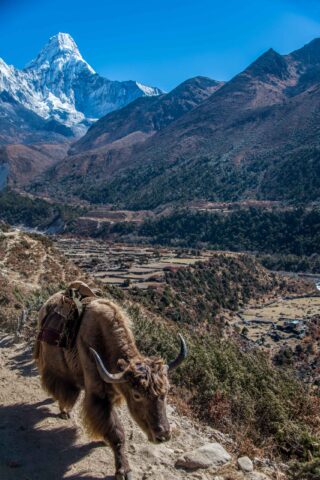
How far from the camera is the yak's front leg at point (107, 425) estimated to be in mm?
5352

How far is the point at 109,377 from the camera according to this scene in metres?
5.07

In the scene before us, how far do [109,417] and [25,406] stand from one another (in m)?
2.30

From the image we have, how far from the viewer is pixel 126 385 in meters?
5.32

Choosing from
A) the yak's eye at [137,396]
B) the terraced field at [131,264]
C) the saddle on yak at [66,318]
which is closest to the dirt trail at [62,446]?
the yak's eye at [137,396]

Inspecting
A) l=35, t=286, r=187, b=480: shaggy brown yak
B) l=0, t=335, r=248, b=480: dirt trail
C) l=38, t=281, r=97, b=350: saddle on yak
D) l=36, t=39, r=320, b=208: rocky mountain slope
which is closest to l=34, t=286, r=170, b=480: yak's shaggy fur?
l=35, t=286, r=187, b=480: shaggy brown yak

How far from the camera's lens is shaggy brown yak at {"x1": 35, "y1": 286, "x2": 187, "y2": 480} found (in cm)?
507

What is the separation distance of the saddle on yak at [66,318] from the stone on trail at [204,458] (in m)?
2.23

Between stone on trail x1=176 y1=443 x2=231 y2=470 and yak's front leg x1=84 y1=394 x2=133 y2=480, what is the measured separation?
0.78m

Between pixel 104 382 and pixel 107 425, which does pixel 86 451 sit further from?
pixel 104 382

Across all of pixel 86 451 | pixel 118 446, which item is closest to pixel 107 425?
pixel 118 446

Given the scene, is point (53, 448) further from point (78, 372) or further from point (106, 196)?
point (106, 196)

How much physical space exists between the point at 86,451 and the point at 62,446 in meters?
0.37

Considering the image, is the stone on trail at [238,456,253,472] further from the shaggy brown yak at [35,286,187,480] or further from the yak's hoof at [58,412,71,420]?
the yak's hoof at [58,412,71,420]

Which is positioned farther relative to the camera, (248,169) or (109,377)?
(248,169)
